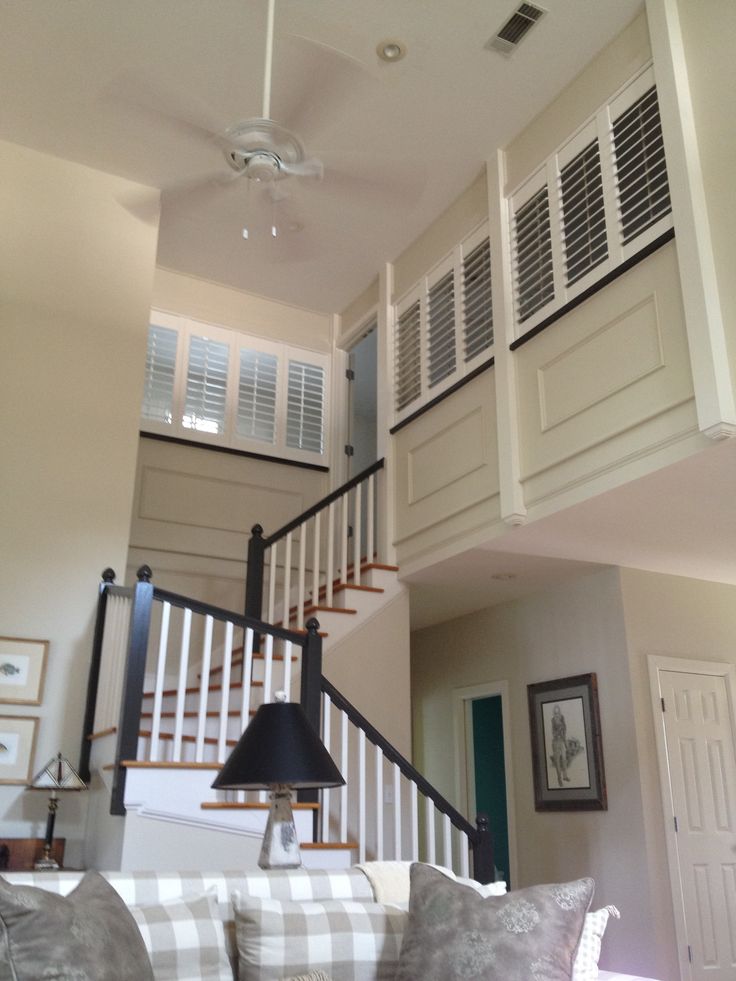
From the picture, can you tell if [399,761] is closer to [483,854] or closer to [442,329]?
[483,854]

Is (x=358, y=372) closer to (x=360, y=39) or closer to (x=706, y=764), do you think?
(x=360, y=39)

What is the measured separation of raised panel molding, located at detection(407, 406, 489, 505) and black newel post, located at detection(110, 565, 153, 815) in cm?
229

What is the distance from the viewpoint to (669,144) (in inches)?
169

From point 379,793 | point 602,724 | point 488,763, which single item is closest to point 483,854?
point 379,793

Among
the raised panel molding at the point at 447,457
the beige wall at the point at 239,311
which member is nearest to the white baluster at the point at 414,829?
the raised panel molding at the point at 447,457

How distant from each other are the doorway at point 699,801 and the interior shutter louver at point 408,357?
2.55 m

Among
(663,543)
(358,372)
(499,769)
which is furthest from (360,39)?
(499,769)

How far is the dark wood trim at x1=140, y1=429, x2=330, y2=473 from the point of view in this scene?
22.2 ft

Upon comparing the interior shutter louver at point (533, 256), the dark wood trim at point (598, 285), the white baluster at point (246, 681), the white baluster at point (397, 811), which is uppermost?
the interior shutter louver at point (533, 256)

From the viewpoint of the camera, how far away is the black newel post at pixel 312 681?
14.7ft

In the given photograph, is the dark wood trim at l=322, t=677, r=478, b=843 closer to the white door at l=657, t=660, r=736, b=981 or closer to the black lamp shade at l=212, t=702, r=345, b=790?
the white door at l=657, t=660, r=736, b=981

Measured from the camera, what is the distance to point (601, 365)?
461 cm

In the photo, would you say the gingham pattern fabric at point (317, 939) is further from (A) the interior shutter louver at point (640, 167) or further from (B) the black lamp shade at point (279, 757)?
(A) the interior shutter louver at point (640, 167)

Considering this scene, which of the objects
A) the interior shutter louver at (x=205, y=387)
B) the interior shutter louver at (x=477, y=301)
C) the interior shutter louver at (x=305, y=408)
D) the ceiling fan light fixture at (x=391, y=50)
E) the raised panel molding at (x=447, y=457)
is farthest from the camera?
the interior shutter louver at (x=305, y=408)
